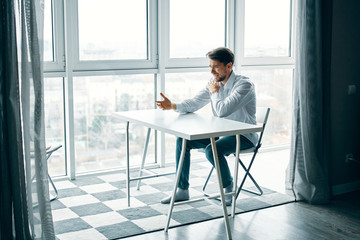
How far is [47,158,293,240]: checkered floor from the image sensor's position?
11.3ft

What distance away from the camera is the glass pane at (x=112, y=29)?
4.57 m

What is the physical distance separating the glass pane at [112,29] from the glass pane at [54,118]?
37 centimetres

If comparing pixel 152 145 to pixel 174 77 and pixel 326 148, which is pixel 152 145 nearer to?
pixel 174 77

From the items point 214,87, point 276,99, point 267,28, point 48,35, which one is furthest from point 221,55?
point 276,99

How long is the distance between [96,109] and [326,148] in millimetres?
2168

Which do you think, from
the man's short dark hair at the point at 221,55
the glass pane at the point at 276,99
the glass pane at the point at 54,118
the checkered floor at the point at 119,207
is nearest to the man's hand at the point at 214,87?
the man's short dark hair at the point at 221,55

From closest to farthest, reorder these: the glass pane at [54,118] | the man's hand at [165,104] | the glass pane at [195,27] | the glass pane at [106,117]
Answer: the man's hand at [165,104] → the glass pane at [54,118] → the glass pane at [106,117] → the glass pane at [195,27]

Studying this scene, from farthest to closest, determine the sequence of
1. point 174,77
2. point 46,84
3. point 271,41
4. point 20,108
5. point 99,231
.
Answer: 1. point 271,41
2. point 174,77
3. point 46,84
4. point 99,231
5. point 20,108

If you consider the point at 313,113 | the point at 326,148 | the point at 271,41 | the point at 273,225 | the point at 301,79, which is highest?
the point at 271,41

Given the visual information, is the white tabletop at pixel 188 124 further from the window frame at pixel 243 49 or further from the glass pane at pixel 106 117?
the window frame at pixel 243 49

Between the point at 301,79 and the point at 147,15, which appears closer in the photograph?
the point at 301,79

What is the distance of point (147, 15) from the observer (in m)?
4.88

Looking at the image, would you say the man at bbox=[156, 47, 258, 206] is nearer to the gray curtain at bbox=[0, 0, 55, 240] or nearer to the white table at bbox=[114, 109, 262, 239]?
the white table at bbox=[114, 109, 262, 239]

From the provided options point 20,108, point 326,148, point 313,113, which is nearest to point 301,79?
point 313,113
